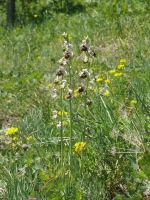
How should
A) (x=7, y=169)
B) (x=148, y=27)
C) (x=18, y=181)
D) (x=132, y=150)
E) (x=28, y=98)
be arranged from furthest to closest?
(x=148, y=27), (x=28, y=98), (x=7, y=169), (x=132, y=150), (x=18, y=181)

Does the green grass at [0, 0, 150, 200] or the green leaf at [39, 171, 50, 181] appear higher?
the green grass at [0, 0, 150, 200]

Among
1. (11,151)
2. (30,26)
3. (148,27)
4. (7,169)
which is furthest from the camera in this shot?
(30,26)

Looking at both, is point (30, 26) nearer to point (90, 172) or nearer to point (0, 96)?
point (0, 96)

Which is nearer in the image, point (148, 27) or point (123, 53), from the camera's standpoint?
point (123, 53)

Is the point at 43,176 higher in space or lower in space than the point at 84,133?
lower

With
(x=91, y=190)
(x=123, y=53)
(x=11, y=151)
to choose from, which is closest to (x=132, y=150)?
(x=91, y=190)

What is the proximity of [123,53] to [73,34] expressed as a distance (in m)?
2.04

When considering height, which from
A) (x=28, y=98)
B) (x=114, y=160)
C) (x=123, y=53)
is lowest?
(x=114, y=160)

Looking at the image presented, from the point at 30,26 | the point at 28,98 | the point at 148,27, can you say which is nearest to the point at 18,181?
the point at 28,98

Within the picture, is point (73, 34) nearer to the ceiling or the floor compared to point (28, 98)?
nearer to the ceiling

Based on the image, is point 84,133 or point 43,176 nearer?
point 43,176

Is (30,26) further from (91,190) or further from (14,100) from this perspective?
(91,190)

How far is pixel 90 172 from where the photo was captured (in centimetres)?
223

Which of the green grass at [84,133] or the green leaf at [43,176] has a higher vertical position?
the green grass at [84,133]
